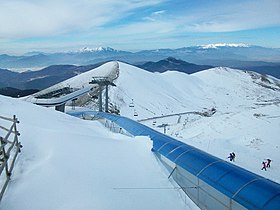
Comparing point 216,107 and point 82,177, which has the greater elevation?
point 82,177

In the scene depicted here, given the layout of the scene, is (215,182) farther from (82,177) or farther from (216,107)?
(216,107)

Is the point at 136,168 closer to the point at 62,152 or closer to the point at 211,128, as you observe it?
the point at 62,152

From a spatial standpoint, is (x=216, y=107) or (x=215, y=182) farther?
(x=216, y=107)

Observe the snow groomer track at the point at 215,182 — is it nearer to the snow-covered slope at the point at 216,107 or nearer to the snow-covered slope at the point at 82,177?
the snow-covered slope at the point at 82,177

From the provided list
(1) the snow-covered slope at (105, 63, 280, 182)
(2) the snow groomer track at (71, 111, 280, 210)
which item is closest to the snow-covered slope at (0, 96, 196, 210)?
(2) the snow groomer track at (71, 111, 280, 210)

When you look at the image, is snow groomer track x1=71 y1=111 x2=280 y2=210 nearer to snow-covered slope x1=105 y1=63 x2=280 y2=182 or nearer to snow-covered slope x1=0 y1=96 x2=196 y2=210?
snow-covered slope x1=0 y1=96 x2=196 y2=210

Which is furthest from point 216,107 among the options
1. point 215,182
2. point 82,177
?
point 82,177

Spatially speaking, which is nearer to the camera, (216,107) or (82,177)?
(82,177)

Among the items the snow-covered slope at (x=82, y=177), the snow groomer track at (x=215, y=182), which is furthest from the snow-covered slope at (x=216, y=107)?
the snow-covered slope at (x=82, y=177)

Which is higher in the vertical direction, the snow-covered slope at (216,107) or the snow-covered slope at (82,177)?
the snow-covered slope at (82,177)
